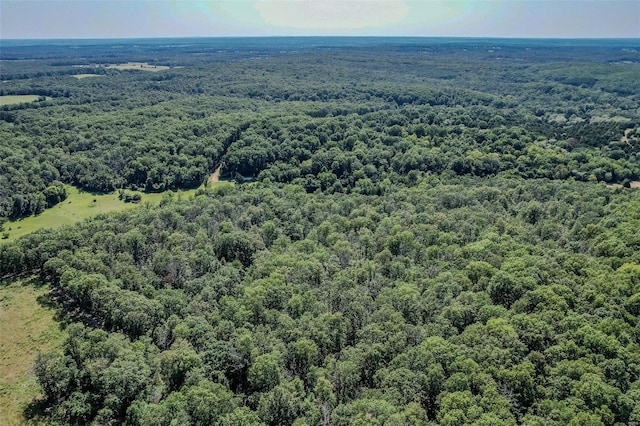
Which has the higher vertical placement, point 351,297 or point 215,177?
point 351,297

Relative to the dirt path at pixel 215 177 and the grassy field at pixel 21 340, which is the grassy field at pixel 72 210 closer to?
the dirt path at pixel 215 177

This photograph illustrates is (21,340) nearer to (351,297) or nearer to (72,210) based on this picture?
(351,297)

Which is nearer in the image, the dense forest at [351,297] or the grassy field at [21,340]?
the dense forest at [351,297]

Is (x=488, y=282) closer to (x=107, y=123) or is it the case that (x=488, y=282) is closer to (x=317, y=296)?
(x=317, y=296)

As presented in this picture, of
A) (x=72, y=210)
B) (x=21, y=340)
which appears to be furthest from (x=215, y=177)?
(x=21, y=340)

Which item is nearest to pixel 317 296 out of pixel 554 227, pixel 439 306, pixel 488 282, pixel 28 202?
pixel 439 306

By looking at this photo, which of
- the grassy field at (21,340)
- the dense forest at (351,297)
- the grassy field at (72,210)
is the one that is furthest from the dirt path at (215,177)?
the grassy field at (21,340)
